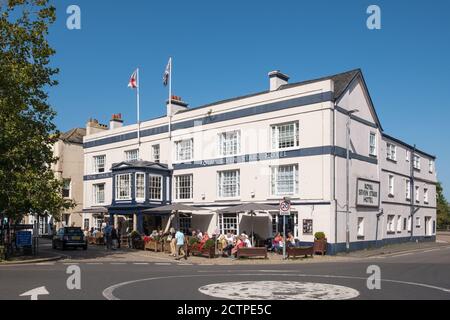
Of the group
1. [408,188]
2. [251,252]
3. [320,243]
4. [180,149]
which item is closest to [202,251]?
[251,252]

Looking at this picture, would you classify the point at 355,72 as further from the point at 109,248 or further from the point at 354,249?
the point at 109,248

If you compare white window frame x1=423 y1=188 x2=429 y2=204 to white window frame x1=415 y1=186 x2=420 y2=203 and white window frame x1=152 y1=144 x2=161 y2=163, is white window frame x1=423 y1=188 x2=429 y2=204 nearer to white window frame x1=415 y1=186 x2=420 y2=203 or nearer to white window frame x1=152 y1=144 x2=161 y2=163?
white window frame x1=415 y1=186 x2=420 y2=203

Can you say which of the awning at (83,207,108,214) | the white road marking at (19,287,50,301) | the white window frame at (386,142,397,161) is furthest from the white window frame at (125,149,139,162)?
the white road marking at (19,287,50,301)

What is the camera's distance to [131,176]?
125ft

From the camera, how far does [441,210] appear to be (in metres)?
76.2

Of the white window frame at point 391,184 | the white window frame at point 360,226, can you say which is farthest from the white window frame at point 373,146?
the white window frame at point 360,226

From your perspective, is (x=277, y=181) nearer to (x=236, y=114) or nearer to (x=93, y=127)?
(x=236, y=114)

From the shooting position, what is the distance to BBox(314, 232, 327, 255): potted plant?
2900cm

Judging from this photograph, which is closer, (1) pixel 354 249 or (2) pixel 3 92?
(2) pixel 3 92

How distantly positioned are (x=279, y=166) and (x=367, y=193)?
6445 mm

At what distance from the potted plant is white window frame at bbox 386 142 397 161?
1252cm

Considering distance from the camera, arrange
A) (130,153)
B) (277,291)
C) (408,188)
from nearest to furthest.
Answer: (277,291) → (408,188) → (130,153)

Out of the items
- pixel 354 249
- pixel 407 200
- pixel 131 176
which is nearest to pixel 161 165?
pixel 131 176
